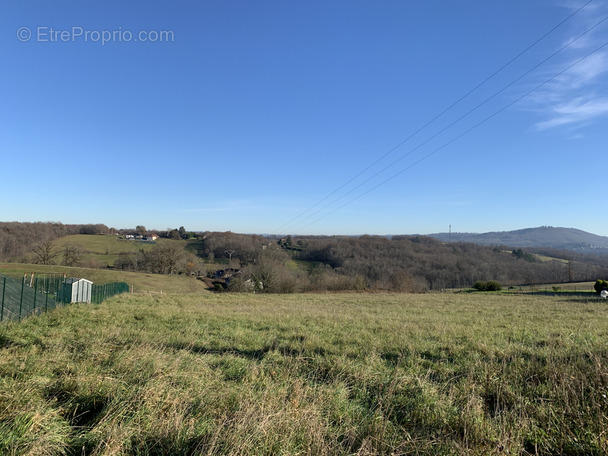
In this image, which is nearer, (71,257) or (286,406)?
(286,406)

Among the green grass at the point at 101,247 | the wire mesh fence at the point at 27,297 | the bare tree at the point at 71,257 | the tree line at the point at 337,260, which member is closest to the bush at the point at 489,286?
the tree line at the point at 337,260

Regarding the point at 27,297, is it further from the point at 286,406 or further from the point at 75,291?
the point at 286,406

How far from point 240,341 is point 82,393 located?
5.62m

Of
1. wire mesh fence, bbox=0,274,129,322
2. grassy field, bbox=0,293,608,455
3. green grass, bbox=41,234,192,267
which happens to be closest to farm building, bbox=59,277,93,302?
wire mesh fence, bbox=0,274,129,322

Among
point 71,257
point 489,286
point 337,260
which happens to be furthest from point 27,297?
point 337,260

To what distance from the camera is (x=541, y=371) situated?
5.80 meters

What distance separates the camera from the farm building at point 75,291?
21.0 meters

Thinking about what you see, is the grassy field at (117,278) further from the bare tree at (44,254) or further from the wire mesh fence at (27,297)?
the wire mesh fence at (27,297)

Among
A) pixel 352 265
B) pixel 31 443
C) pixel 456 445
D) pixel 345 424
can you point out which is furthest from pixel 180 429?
pixel 352 265

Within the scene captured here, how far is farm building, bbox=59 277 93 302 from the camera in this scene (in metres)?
21.0

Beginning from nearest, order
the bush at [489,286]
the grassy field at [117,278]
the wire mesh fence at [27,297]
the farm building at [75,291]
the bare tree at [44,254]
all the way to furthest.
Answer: the wire mesh fence at [27,297] < the farm building at [75,291] < the grassy field at [117,278] < the bush at [489,286] < the bare tree at [44,254]

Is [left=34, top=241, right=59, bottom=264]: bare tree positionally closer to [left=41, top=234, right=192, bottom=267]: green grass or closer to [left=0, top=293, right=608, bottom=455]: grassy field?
[left=41, top=234, right=192, bottom=267]: green grass

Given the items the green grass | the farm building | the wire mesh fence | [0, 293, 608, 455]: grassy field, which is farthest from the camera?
the green grass

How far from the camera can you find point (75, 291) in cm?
2144
